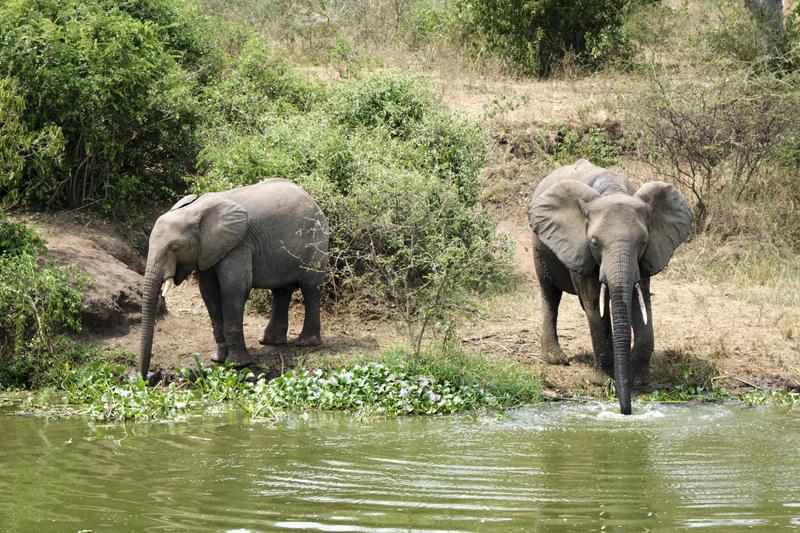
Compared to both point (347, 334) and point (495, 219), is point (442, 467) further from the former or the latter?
point (495, 219)

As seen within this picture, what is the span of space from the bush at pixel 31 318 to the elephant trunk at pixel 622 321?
225 inches

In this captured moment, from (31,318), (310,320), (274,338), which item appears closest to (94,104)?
(31,318)

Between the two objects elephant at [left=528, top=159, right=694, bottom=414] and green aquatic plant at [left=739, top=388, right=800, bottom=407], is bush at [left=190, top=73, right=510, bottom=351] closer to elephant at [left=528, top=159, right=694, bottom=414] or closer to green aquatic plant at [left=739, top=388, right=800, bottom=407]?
elephant at [left=528, top=159, right=694, bottom=414]

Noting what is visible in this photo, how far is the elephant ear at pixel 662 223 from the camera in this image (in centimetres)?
1181

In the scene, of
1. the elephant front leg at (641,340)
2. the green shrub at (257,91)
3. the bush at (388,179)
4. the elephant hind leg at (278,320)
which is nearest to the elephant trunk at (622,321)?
the elephant front leg at (641,340)

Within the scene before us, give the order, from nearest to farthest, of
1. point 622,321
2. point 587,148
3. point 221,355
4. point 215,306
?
point 622,321 < point 221,355 < point 215,306 < point 587,148

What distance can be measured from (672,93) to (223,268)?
29.7 ft

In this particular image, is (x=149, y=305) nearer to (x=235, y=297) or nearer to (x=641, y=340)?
(x=235, y=297)

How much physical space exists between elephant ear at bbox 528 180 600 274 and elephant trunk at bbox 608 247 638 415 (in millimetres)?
676

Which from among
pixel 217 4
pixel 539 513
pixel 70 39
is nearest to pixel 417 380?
pixel 539 513

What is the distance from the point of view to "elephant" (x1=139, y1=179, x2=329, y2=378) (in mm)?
12320

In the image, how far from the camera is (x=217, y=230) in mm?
12586

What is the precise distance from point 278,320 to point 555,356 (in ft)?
10.4

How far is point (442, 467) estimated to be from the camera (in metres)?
9.02
